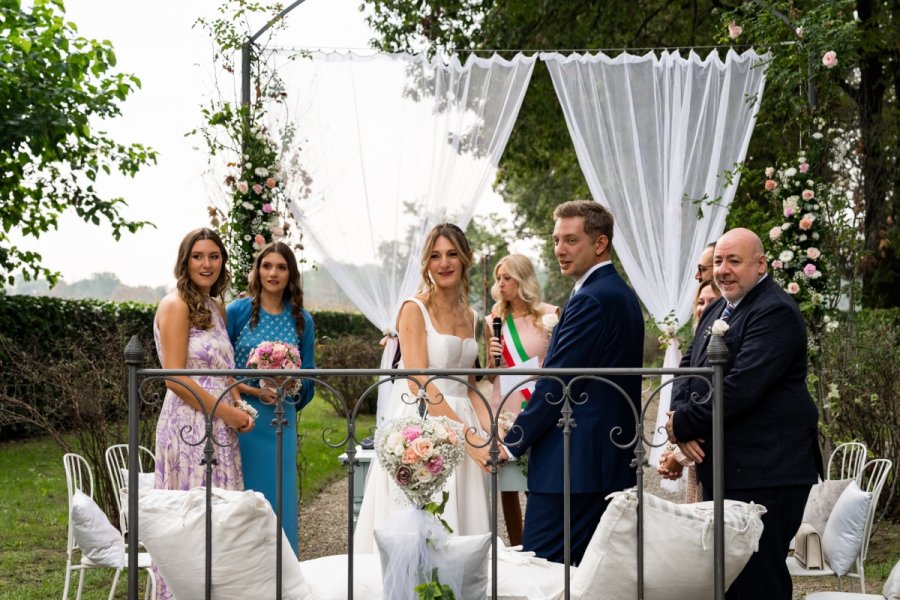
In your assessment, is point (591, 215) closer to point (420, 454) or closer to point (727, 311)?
point (727, 311)

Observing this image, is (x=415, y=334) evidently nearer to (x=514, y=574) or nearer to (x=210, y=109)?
(x=514, y=574)

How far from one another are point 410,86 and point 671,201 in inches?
76.0

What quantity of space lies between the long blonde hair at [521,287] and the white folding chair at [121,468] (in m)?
2.11

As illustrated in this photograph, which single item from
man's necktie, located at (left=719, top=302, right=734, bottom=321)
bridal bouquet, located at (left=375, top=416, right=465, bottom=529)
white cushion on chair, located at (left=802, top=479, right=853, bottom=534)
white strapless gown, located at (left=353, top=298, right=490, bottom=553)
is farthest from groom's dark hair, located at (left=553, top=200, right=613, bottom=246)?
white cushion on chair, located at (left=802, top=479, right=853, bottom=534)

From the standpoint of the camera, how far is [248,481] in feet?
14.4

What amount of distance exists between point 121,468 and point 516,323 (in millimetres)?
2440

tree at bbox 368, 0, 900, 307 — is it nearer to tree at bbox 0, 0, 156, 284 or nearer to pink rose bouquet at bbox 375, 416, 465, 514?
tree at bbox 0, 0, 156, 284

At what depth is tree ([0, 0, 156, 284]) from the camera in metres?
8.73

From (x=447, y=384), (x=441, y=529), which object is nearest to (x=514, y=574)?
(x=441, y=529)

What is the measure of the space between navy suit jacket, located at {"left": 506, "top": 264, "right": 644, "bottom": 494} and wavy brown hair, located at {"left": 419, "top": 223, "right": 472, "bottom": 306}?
804mm

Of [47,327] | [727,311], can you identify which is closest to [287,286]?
[727,311]

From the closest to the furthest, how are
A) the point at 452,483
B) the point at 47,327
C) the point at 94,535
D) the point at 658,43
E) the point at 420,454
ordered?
the point at 420,454, the point at 452,483, the point at 94,535, the point at 47,327, the point at 658,43

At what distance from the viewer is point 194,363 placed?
413cm

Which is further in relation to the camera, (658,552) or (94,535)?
(94,535)
